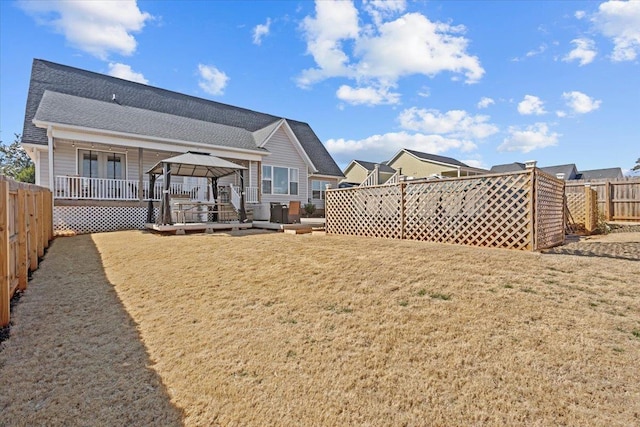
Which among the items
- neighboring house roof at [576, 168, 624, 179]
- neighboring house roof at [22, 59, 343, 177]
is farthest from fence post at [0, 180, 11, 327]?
neighboring house roof at [576, 168, 624, 179]

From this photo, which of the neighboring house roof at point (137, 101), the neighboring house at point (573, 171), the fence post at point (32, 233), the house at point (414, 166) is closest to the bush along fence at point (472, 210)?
the fence post at point (32, 233)

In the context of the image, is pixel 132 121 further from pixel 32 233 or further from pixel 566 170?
pixel 566 170

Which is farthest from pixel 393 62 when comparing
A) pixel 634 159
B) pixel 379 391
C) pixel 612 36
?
pixel 634 159

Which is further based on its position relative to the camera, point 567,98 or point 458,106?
point 458,106

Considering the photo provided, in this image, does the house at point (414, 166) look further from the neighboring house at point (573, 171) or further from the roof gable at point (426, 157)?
the neighboring house at point (573, 171)

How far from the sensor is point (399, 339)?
10.0 feet

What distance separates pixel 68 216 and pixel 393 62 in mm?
17140

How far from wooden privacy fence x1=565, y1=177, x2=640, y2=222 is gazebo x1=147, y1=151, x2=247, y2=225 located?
15927 millimetres

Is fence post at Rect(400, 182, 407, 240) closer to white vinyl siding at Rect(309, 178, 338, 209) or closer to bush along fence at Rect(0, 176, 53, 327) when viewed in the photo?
bush along fence at Rect(0, 176, 53, 327)

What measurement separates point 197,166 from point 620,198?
19383mm

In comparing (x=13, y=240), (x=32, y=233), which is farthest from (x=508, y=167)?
(x=13, y=240)

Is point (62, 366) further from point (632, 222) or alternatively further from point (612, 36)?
point (632, 222)

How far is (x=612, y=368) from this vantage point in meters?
2.51

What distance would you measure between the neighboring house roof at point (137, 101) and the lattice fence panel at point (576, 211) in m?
12.9
